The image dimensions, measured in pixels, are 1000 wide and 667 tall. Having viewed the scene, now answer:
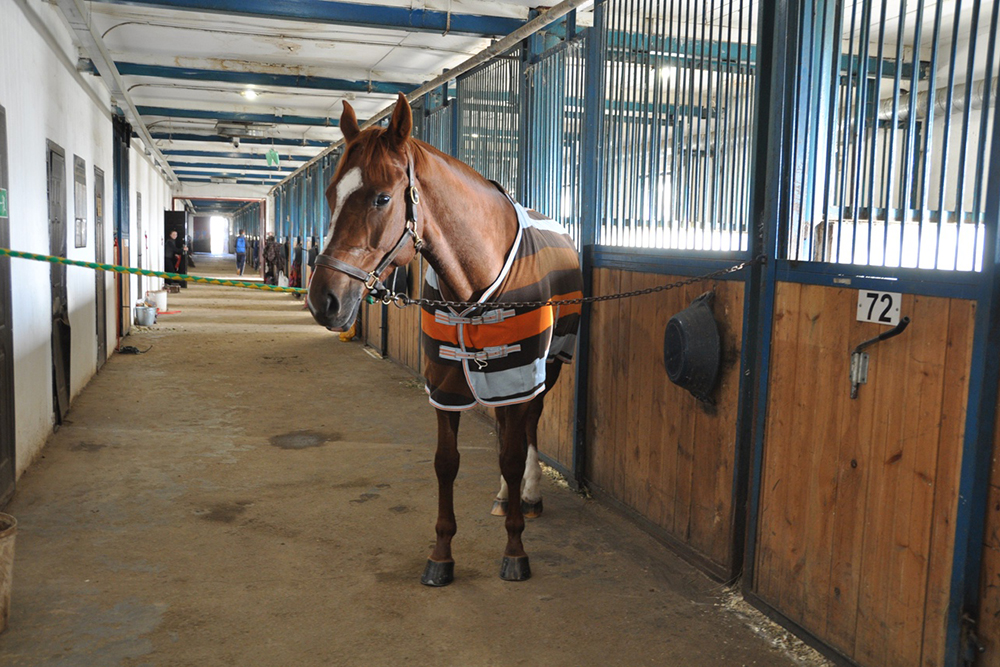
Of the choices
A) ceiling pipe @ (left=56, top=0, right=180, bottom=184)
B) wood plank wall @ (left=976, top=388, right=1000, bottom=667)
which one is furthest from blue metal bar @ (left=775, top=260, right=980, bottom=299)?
ceiling pipe @ (left=56, top=0, right=180, bottom=184)

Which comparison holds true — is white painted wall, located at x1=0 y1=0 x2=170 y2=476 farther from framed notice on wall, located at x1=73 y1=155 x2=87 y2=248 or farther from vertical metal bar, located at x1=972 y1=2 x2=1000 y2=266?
vertical metal bar, located at x1=972 y1=2 x2=1000 y2=266

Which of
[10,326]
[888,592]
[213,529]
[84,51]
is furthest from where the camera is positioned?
[84,51]

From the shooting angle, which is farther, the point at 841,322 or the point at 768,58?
the point at 768,58

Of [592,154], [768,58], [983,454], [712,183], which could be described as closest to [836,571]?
[983,454]

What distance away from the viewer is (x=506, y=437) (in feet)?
10.1

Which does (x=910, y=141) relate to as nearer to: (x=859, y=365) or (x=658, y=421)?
(x=859, y=365)

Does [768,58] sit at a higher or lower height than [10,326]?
higher

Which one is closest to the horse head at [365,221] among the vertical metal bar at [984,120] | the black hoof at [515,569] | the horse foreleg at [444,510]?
the horse foreleg at [444,510]

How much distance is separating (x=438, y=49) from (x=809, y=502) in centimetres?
541

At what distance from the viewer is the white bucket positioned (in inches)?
480

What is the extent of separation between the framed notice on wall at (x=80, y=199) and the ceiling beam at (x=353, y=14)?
5.22 ft

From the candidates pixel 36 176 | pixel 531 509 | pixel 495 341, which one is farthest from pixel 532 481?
pixel 36 176

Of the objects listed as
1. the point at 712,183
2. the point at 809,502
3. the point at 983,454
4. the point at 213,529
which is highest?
the point at 712,183

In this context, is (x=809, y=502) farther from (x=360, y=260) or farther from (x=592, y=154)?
(x=592, y=154)
